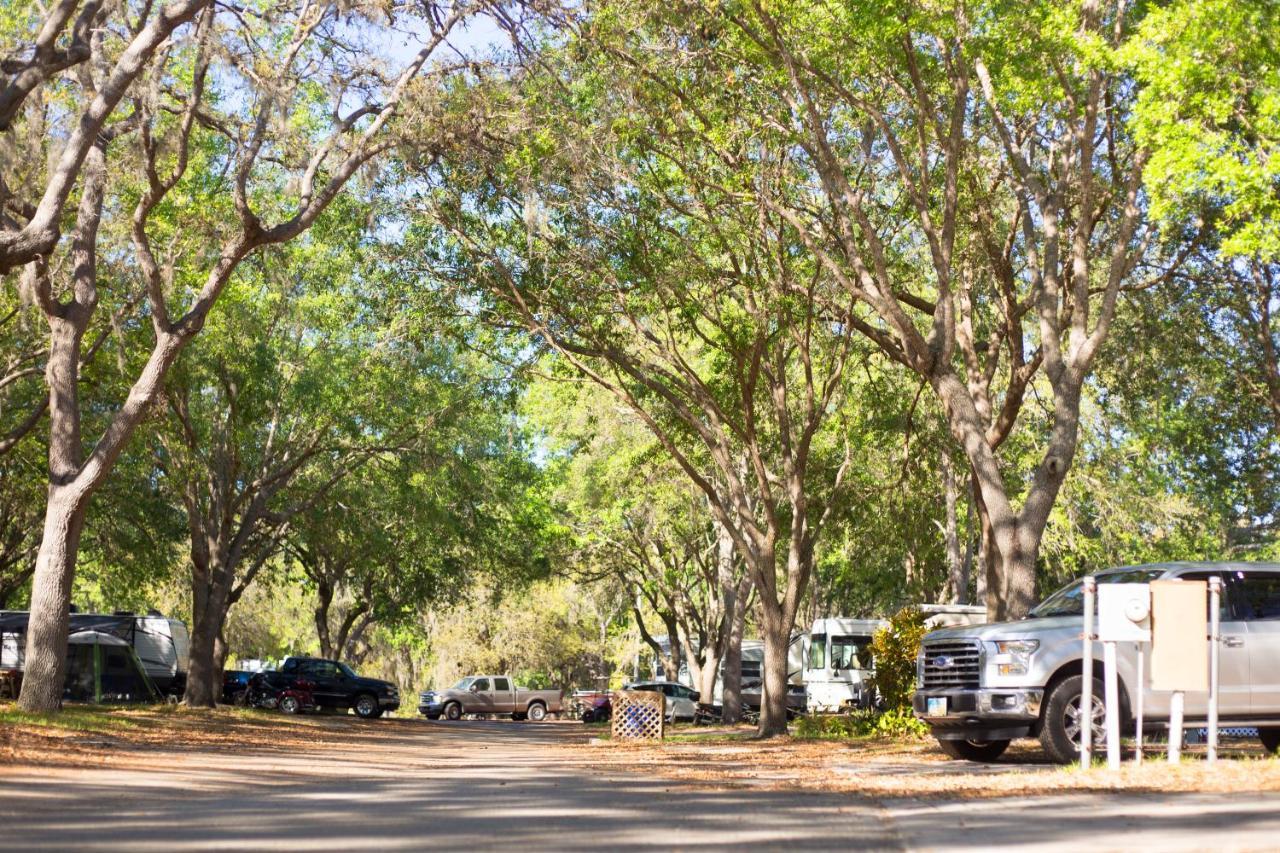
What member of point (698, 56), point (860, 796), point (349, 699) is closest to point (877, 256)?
point (698, 56)

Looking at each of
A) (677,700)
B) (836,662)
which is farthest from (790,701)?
(836,662)

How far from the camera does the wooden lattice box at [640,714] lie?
79.8 ft

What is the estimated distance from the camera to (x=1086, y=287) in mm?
18172

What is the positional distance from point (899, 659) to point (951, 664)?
8.95m

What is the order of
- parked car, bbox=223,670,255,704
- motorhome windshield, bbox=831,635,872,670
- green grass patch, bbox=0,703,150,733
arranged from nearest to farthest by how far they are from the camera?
green grass patch, bbox=0,703,150,733 → motorhome windshield, bbox=831,635,872,670 → parked car, bbox=223,670,255,704

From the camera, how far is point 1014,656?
14.2m

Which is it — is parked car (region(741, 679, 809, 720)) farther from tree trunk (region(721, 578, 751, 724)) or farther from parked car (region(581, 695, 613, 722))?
tree trunk (region(721, 578, 751, 724))

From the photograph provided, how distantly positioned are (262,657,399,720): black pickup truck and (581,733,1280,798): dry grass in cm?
2152

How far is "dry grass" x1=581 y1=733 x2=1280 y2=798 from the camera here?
10.8 metres

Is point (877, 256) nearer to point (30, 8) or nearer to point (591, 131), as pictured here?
point (591, 131)

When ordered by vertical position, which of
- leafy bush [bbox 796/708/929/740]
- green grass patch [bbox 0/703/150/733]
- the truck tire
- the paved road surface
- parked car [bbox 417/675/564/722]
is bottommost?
parked car [bbox 417/675/564/722]

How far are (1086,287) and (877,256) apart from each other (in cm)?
270

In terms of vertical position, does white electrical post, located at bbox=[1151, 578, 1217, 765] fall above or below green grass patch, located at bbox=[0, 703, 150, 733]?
above

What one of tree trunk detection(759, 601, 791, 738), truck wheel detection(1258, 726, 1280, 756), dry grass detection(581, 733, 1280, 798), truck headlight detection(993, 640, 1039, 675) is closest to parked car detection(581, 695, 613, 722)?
tree trunk detection(759, 601, 791, 738)
